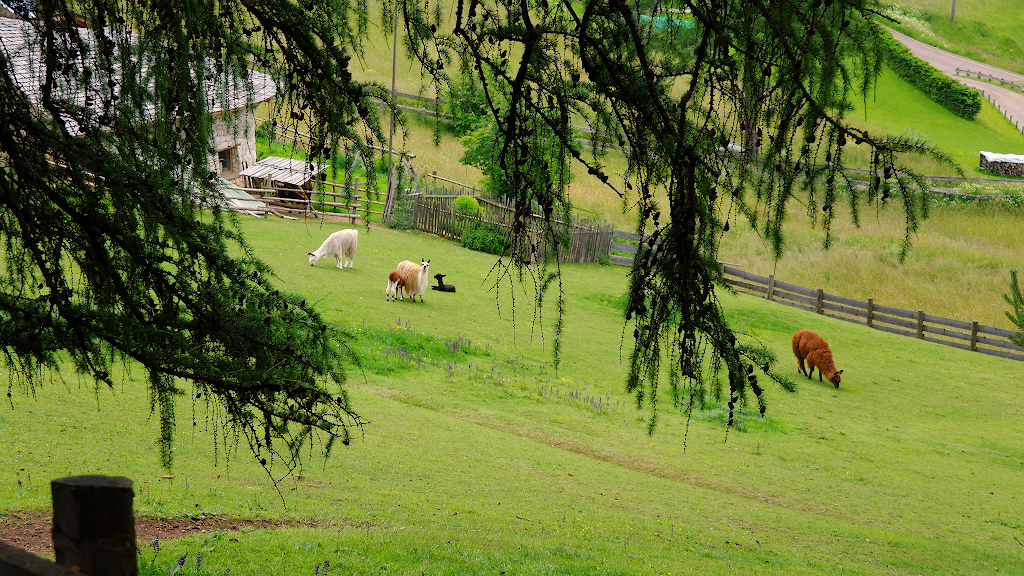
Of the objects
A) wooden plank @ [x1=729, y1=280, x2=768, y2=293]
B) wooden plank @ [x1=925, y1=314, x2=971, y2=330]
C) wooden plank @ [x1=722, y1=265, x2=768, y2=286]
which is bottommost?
wooden plank @ [x1=925, y1=314, x2=971, y2=330]

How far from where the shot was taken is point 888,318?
26969 millimetres

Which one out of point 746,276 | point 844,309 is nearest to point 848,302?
point 844,309

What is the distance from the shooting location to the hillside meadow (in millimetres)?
6418

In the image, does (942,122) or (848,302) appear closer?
(848,302)

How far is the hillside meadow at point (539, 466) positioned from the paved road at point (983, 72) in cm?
5269

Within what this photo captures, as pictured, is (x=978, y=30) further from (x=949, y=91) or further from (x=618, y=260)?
(x=618, y=260)

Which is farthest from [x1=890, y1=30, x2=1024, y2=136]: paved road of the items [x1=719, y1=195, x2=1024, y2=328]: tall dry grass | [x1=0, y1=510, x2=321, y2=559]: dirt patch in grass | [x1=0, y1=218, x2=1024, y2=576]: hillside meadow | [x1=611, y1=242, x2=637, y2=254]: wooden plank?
[x1=0, y1=510, x2=321, y2=559]: dirt patch in grass

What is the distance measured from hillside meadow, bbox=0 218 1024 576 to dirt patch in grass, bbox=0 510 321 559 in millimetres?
160

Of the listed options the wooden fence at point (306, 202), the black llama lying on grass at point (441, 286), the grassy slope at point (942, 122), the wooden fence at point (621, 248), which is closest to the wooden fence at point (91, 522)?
the wooden fence at point (306, 202)

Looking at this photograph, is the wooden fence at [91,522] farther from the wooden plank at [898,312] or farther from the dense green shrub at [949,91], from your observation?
the dense green shrub at [949,91]

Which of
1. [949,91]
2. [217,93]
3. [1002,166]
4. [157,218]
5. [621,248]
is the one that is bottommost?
[621,248]

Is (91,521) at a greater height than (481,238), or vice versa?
(481,238)

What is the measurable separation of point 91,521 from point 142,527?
15.0 ft

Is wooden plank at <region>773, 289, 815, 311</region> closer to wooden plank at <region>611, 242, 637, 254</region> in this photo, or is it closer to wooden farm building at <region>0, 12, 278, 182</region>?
wooden plank at <region>611, 242, 637, 254</region>
